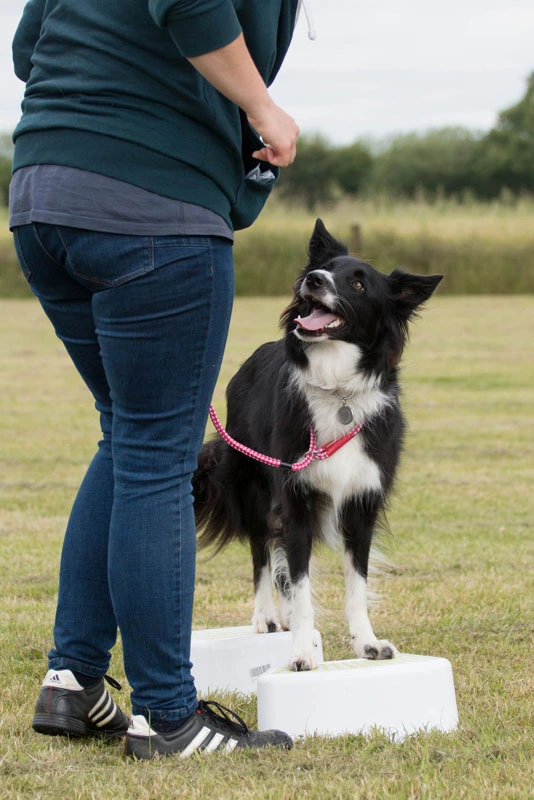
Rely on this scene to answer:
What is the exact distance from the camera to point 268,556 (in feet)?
12.6

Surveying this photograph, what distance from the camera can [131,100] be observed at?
2098 millimetres

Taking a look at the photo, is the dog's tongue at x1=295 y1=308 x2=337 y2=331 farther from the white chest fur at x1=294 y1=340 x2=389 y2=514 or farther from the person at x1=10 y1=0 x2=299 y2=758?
the person at x1=10 y1=0 x2=299 y2=758

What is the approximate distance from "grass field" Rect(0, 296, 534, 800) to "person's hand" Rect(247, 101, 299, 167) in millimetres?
1321

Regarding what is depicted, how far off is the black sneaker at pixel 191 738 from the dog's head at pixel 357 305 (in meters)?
1.35

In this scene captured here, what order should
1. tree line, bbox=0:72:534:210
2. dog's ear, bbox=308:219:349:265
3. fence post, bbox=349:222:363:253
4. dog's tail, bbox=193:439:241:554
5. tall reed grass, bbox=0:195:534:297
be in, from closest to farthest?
dog's ear, bbox=308:219:349:265, dog's tail, bbox=193:439:241:554, fence post, bbox=349:222:363:253, tall reed grass, bbox=0:195:534:297, tree line, bbox=0:72:534:210

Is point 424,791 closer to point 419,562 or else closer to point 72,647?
point 72,647

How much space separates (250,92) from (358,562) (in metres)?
1.81

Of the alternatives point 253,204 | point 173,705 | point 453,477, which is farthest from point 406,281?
point 453,477

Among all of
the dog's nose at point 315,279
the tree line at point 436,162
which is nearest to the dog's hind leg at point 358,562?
the dog's nose at point 315,279

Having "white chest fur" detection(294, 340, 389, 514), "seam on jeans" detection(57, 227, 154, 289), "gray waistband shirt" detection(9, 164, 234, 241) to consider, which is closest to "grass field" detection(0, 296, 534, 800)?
"white chest fur" detection(294, 340, 389, 514)

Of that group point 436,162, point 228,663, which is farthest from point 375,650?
point 436,162

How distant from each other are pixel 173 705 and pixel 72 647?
1.14ft

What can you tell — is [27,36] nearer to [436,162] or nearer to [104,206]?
[104,206]

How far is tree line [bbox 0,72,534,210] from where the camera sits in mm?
46969
